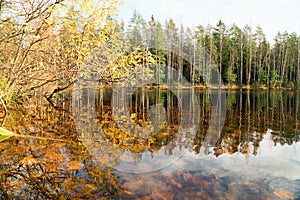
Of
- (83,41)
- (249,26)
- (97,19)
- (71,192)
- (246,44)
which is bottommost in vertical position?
(71,192)

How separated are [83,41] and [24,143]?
2.04 meters

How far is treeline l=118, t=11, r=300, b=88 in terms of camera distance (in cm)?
3347

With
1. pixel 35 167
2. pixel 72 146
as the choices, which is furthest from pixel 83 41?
pixel 35 167

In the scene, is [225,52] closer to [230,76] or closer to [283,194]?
[230,76]

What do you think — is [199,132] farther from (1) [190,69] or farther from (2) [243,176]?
(1) [190,69]

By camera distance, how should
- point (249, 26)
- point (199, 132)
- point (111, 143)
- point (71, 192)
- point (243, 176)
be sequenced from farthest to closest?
1. point (249, 26)
2. point (199, 132)
3. point (111, 143)
4. point (243, 176)
5. point (71, 192)

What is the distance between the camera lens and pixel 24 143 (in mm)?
4250

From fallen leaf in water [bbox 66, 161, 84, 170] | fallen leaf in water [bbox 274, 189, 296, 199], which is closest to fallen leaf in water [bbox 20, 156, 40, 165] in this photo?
fallen leaf in water [bbox 66, 161, 84, 170]

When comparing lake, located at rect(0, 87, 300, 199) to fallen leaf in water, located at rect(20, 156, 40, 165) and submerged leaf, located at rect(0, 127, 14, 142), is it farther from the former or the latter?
submerged leaf, located at rect(0, 127, 14, 142)

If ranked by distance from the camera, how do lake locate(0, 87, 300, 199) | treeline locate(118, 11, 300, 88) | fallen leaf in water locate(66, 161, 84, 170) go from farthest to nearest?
treeline locate(118, 11, 300, 88) < fallen leaf in water locate(66, 161, 84, 170) < lake locate(0, 87, 300, 199)

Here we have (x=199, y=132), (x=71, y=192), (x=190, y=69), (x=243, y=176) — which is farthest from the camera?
(x=190, y=69)

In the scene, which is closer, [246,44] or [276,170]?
[276,170]

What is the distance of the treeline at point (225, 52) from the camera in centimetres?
3347

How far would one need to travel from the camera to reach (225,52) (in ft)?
122
